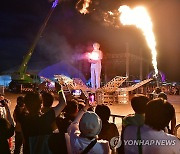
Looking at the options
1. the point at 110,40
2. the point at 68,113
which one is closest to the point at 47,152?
the point at 68,113

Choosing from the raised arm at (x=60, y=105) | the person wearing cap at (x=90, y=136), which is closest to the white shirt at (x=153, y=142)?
the person wearing cap at (x=90, y=136)

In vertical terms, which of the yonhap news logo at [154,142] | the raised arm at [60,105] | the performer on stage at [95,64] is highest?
the performer on stage at [95,64]

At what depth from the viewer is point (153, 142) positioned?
279cm

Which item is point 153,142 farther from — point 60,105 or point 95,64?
point 95,64

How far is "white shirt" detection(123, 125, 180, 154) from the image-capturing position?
8.90ft

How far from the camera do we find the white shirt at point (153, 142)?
8.90 feet

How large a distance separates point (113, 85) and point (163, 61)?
55.5ft

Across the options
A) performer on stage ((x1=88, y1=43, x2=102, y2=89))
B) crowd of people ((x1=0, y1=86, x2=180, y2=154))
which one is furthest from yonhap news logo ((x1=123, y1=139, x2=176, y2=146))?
performer on stage ((x1=88, y1=43, x2=102, y2=89))

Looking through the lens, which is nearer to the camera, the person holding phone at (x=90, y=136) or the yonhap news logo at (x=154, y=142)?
the yonhap news logo at (x=154, y=142)

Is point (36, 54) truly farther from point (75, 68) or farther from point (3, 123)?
point (3, 123)

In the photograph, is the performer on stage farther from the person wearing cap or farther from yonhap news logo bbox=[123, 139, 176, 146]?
yonhap news logo bbox=[123, 139, 176, 146]

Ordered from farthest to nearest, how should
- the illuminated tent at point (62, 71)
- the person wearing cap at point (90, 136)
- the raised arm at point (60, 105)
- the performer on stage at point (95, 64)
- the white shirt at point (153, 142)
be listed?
the illuminated tent at point (62, 71)
the performer on stage at point (95, 64)
the raised arm at point (60, 105)
the person wearing cap at point (90, 136)
the white shirt at point (153, 142)

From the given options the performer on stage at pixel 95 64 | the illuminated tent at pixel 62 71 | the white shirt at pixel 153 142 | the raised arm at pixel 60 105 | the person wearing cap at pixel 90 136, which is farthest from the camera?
the illuminated tent at pixel 62 71

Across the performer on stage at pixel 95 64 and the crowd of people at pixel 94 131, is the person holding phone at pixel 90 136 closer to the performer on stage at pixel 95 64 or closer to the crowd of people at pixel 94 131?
the crowd of people at pixel 94 131
